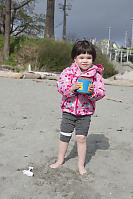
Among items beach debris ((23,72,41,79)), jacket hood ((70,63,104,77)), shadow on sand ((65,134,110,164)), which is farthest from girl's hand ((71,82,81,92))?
beach debris ((23,72,41,79))

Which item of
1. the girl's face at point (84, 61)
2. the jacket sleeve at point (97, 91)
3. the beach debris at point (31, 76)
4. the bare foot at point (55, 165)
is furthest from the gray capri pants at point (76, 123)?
the beach debris at point (31, 76)

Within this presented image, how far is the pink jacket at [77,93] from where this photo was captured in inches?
89.7

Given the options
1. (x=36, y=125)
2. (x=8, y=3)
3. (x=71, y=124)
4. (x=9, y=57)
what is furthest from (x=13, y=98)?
(x=8, y=3)

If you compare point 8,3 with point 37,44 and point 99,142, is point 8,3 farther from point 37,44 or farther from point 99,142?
point 99,142

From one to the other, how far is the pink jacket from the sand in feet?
2.29

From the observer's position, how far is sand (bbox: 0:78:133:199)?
2.08 m

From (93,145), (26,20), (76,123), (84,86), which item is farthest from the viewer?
(26,20)

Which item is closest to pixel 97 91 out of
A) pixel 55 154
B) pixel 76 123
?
pixel 76 123

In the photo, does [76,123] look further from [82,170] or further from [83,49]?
[83,49]

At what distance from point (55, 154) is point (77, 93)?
3.16 ft

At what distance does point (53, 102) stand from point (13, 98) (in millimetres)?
974

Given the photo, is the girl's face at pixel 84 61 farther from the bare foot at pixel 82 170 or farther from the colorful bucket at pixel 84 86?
the bare foot at pixel 82 170

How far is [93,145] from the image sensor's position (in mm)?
3221

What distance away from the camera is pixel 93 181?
2.27 meters
